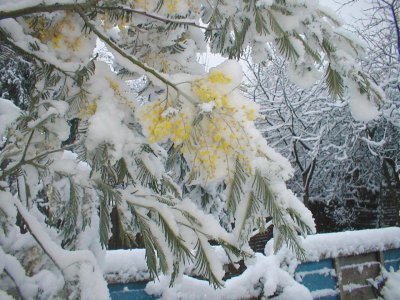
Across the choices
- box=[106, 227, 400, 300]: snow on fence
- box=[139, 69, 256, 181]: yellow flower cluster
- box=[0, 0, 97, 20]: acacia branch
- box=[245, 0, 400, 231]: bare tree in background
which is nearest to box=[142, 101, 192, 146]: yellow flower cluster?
box=[139, 69, 256, 181]: yellow flower cluster

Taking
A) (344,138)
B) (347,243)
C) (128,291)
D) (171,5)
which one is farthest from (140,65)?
(344,138)

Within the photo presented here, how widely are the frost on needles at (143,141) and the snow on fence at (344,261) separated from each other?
175cm

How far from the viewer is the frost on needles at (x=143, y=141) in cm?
125

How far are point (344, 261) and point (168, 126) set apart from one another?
14.5 feet

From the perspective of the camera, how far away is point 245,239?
1.33 meters

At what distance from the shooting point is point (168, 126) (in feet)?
4.00

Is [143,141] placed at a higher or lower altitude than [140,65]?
lower

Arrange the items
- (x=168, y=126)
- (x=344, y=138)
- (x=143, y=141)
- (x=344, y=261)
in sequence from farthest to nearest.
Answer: (x=344, y=138) → (x=344, y=261) → (x=143, y=141) → (x=168, y=126)

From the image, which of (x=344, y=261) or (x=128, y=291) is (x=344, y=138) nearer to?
(x=344, y=261)

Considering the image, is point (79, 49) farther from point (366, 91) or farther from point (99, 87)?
point (366, 91)

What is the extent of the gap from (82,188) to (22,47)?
0.71 m

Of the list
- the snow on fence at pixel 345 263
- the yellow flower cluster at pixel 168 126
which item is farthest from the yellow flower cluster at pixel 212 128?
the snow on fence at pixel 345 263

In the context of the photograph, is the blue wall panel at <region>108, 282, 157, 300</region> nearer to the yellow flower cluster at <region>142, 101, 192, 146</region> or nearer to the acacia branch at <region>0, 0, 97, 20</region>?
the yellow flower cluster at <region>142, 101, 192, 146</region>

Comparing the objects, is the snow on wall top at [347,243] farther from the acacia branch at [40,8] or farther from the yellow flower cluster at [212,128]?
the acacia branch at [40,8]
